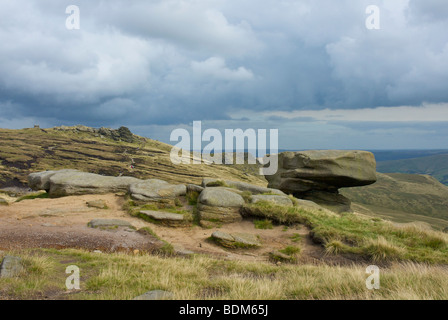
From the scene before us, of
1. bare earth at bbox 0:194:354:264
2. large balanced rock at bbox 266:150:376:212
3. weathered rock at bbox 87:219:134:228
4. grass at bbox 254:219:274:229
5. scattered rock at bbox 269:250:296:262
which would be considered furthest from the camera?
large balanced rock at bbox 266:150:376:212

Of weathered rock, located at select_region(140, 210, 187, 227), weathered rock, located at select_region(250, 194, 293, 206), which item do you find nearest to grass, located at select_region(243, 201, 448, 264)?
weathered rock, located at select_region(250, 194, 293, 206)

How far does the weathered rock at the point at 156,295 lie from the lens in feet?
20.6

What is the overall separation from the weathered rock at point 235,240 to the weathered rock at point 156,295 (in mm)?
8852

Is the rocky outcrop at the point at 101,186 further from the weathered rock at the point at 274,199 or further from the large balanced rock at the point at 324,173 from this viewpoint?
the large balanced rock at the point at 324,173

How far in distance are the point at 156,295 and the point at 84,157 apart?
440 ft

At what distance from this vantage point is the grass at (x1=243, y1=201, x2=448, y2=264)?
41.1ft

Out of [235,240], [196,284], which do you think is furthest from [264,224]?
[196,284]

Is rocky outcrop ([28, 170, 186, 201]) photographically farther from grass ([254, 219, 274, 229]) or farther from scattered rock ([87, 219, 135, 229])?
grass ([254, 219, 274, 229])

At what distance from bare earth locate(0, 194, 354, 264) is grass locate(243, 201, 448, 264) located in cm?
70

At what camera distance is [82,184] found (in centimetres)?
2325
